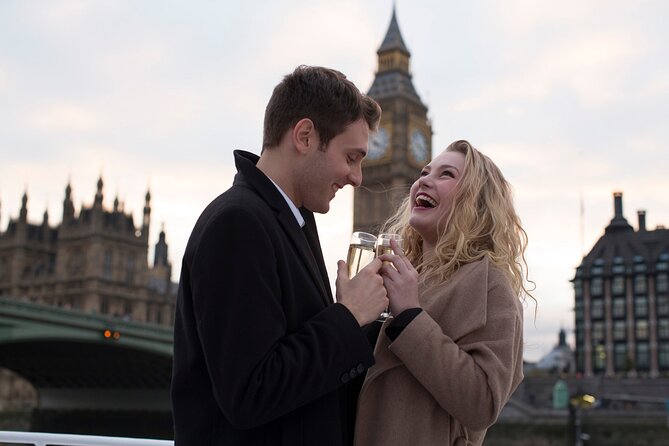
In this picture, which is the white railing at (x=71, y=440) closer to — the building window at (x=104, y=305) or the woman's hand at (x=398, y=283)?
the woman's hand at (x=398, y=283)

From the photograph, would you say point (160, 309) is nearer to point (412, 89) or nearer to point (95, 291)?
point (95, 291)

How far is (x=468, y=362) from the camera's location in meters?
1.93

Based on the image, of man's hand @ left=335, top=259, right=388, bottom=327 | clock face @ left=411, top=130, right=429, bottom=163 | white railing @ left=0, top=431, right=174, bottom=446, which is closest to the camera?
man's hand @ left=335, top=259, right=388, bottom=327

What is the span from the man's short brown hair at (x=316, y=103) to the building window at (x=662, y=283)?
5209cm

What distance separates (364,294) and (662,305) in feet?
172

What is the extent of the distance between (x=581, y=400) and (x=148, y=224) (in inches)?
1144

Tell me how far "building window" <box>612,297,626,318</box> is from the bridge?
30.2 m

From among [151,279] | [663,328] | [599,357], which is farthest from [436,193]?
[151,279]

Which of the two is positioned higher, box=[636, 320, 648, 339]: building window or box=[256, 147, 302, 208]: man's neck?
box=[636, 320, 648, 339]: building window

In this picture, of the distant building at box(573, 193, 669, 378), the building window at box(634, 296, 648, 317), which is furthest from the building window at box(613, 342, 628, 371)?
the building window at box(634, 296, 648, 317)

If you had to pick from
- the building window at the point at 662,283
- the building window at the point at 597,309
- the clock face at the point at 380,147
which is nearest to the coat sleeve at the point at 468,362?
the building window at the point at 662,283

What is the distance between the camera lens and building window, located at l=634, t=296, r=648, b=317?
5159 centimetres

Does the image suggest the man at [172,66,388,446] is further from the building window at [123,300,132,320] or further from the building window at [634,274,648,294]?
the building window at [634,274,648,294]

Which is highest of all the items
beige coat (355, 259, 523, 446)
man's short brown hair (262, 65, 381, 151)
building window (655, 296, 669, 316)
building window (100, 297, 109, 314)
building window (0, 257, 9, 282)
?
building window (0, 257, 9, 282)
